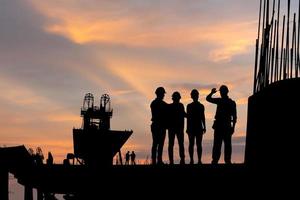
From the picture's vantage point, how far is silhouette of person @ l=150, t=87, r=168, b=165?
1706cm

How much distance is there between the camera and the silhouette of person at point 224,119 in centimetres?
1705

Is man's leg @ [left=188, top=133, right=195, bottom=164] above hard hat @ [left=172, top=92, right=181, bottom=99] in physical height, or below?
below

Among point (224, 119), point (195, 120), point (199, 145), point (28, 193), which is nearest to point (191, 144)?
point (199, 145)

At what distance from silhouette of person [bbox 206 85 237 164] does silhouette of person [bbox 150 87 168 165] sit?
120 cm

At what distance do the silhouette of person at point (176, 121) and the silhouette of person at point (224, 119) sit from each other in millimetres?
781

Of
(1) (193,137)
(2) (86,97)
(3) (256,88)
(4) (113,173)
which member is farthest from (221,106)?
(2) (86,97)

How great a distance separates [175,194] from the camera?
18.1 meters

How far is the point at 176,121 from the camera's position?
56.2 feet

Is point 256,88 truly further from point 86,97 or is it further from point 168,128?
point 86,97

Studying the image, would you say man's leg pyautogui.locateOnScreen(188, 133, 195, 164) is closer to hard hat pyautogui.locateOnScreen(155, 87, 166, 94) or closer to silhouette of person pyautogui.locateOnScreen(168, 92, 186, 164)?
silhouette of person pyautogui.locateOnScreen(168, 92, 186, 164)

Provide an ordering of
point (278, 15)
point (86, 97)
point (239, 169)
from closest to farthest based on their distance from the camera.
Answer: point (278, 15)
point (239, 169)
point (86, 97)

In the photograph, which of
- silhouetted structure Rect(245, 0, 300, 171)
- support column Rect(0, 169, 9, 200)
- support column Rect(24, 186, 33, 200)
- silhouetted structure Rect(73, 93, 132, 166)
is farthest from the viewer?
silhouetted structure Rect(73, 93, 132, 166)

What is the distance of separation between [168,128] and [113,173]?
2409 mm

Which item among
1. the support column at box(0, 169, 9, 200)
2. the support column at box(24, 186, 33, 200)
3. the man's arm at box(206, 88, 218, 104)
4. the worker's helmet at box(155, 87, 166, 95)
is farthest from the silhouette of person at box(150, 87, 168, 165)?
the support column at box(24, 186, 33, 200)
